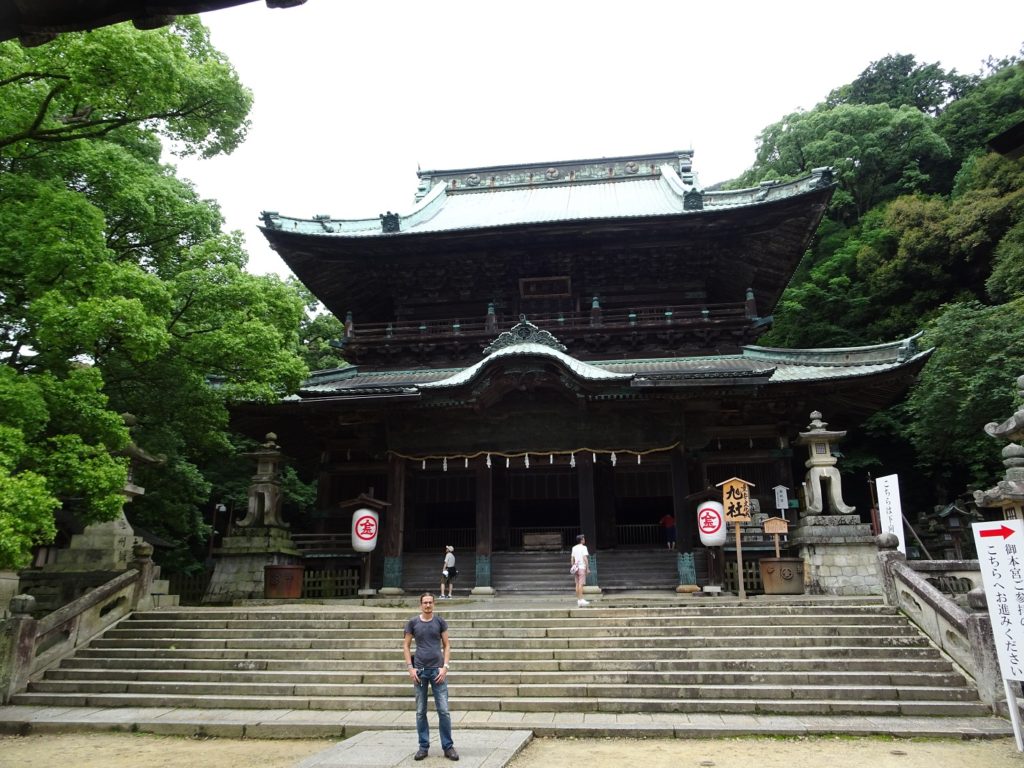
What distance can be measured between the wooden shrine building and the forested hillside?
5.24 m

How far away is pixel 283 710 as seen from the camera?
28.7 ft

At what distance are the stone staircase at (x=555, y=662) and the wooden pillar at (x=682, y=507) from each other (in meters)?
2.79

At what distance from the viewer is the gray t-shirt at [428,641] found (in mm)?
6273

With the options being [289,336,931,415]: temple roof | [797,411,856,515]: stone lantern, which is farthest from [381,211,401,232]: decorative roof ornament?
[797,411,856,515]: stone lantern

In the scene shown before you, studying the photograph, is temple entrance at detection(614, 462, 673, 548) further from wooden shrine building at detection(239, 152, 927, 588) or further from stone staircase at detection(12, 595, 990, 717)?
stone staircase at detection(12, 595, 990, 717)

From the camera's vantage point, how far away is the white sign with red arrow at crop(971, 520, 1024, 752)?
21.9 ft

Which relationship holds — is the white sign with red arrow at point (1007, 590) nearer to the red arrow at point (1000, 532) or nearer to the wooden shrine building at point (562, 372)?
the red arrow at point (1000, 532)

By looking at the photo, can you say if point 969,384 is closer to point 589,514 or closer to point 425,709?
point 589,514

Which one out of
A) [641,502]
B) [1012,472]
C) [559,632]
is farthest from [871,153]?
[559,632]

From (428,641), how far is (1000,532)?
20.0ft

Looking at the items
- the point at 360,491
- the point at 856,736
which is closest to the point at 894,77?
the point at 360,491

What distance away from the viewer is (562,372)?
1462 cm

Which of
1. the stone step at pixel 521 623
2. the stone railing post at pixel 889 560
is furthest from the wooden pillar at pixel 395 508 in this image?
the stone railing post at pixel 889 560

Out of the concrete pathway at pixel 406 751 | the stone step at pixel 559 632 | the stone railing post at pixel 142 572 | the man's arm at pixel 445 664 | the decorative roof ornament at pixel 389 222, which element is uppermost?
the decorative roof ornament at pixel 389 222
